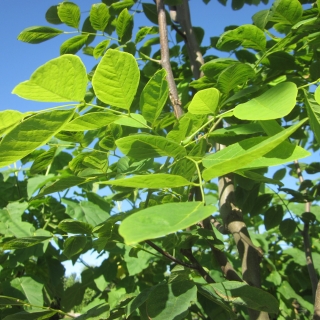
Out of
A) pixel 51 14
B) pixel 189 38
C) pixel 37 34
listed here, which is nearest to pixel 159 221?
pixel 37 34

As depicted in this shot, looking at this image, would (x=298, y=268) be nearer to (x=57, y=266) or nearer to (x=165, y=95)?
(x=57, y=266)

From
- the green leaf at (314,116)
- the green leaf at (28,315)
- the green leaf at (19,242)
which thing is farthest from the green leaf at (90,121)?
the green leaf at (28,315)

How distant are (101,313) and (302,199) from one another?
65 centimetres

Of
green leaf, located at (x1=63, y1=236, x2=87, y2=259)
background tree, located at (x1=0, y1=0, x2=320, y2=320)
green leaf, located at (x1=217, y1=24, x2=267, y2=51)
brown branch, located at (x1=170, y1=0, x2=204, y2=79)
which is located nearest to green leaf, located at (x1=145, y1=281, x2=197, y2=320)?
background tree, located at (x1=0, y1=0, x2=320, y2=320)

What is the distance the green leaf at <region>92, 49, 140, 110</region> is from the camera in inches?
17.2

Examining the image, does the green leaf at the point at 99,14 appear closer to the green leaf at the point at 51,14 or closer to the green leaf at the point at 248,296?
the green leaf at the point at 51,14

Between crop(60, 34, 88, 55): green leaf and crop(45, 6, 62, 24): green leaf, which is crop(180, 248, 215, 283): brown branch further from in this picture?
crop(45, 6, 62, 24): green leaf

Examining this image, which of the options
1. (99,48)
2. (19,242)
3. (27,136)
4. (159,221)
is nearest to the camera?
(159,221)

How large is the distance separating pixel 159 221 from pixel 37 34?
31.7 inches

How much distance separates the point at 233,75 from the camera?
0.60 meters

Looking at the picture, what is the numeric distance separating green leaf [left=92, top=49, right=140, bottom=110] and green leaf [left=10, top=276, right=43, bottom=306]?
80 centimetres

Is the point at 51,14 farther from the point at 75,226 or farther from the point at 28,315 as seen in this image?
the point at 28,315

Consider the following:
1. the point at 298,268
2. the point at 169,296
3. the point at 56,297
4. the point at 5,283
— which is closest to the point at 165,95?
the point at 169,296

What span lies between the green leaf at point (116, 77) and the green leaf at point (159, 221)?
18 cm
